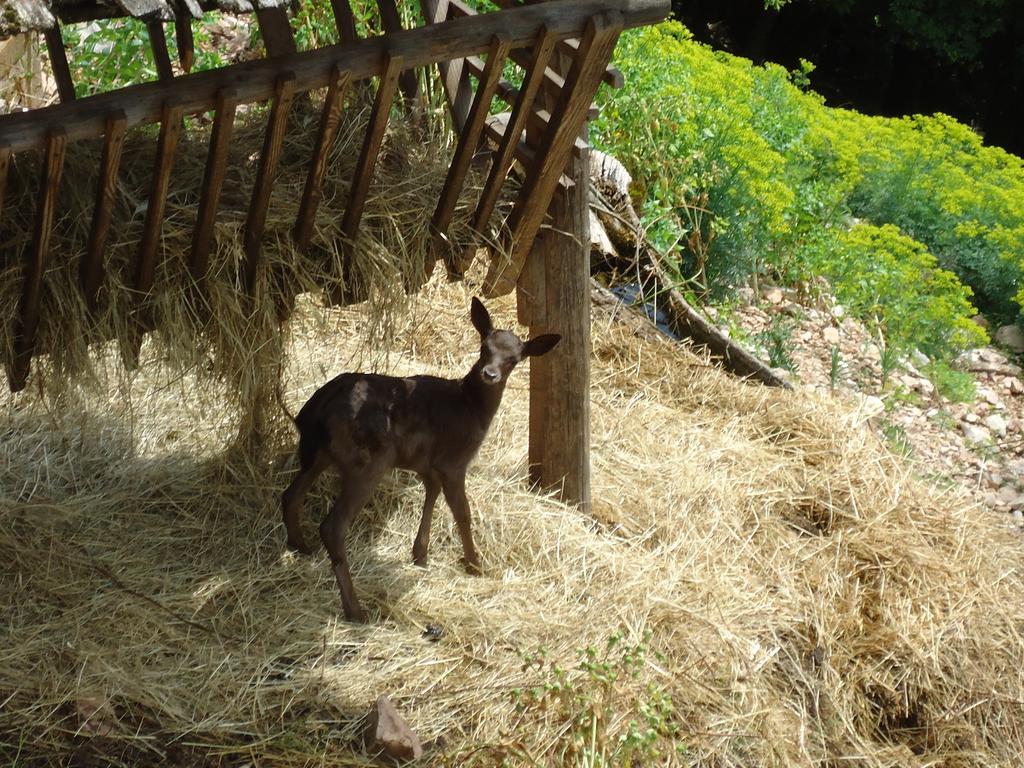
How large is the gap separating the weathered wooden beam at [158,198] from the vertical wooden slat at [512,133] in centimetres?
138

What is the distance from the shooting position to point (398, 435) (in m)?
5.41

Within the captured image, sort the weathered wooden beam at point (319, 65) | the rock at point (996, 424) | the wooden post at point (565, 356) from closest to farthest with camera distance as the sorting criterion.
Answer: the weathered wooden beam at point (319, 65), the wooden post at point (565, 356), the rock at point (996, 424)

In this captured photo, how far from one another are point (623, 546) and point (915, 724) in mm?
1613

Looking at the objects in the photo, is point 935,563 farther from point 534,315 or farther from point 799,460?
point 534,315

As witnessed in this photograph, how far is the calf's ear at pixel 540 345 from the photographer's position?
5543 millimetres

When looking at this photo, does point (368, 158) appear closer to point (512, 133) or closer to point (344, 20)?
point (512, 133)

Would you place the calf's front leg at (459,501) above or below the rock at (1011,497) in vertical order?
above

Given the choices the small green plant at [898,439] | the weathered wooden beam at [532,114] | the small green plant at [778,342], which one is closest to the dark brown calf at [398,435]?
the weathered wooden beam at [532,114]

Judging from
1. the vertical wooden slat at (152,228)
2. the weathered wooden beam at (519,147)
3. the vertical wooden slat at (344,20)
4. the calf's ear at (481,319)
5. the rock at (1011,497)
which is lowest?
the rock at (1011,497)

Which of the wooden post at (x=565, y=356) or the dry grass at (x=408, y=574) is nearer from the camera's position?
the dry grass at (x=408, y=574)

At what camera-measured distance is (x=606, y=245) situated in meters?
8.44

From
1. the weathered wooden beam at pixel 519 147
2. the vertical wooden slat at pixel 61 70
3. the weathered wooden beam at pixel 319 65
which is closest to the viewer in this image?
the weathered wooden beam at pixel 319 65

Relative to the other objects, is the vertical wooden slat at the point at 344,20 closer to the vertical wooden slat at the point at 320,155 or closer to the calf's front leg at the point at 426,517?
the vertical wooden slat at the point at 320,155

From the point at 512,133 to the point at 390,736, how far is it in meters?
2.44
